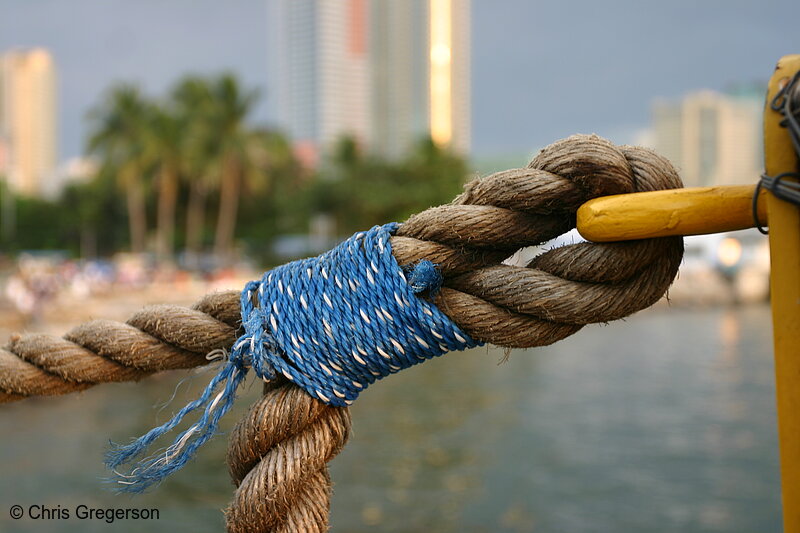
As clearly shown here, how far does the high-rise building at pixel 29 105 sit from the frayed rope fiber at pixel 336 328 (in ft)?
402

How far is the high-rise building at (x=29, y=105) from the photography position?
117 meters

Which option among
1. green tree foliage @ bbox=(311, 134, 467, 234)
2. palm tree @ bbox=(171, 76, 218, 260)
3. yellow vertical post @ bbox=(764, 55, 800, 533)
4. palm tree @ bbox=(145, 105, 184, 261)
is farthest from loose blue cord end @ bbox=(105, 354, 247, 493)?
palm tree @ bbox=(145, 105, 184, 261)

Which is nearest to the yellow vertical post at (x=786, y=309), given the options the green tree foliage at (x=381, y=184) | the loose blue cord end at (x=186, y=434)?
the loose blue cord end at (x=186, y=434)

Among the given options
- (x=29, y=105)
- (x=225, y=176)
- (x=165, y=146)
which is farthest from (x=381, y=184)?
(x=29, y=105)

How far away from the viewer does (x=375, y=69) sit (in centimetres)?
13938

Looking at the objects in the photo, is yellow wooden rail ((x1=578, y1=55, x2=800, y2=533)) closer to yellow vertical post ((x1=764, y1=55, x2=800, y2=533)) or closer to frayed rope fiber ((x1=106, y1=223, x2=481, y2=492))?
yellow vertical post ((x1=764, y1=55, x2=800, y2=533))

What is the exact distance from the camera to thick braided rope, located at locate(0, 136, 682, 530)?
1.20 meters

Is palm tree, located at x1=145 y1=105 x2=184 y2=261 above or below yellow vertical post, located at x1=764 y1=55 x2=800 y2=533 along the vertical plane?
below

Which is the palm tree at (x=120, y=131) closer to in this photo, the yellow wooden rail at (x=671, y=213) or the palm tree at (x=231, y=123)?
the palm tree at (x=231, y=123)

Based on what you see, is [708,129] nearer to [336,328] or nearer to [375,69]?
[336,328]

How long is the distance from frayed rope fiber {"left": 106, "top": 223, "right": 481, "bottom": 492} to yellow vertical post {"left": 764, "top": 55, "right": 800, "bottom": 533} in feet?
1.64

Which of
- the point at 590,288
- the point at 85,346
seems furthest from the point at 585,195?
the point at 85,346

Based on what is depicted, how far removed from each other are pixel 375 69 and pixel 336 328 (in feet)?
468

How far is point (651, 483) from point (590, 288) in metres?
15.9
